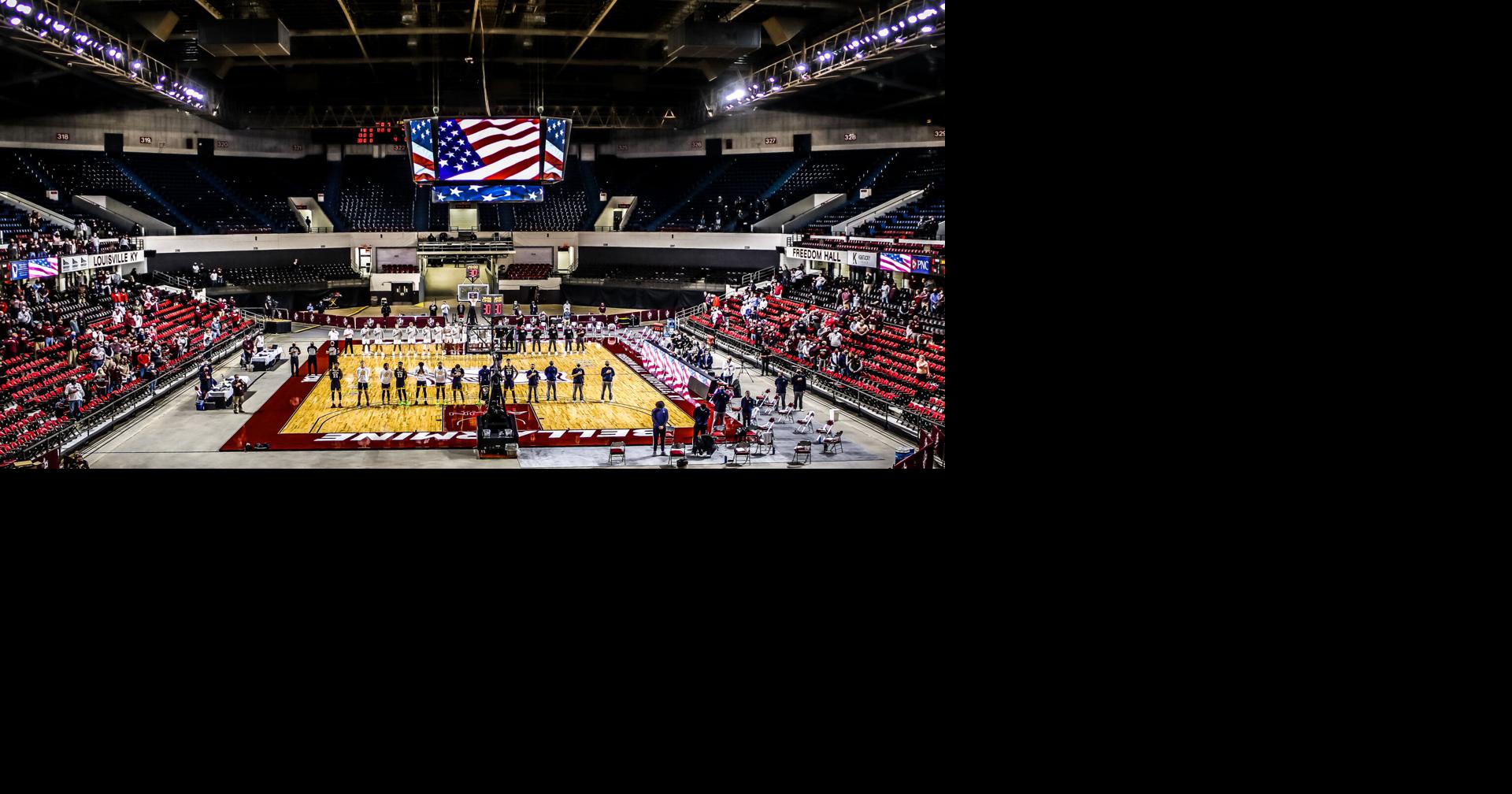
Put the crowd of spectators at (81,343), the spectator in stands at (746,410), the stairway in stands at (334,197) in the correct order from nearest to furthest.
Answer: the crowd of spectators at (81,343)
the spectator in stands at (746,410)
the stairway in stands at (334,197)

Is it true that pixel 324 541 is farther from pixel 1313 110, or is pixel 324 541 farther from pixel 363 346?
pixel 363 346

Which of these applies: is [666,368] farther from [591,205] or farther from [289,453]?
[591,205]

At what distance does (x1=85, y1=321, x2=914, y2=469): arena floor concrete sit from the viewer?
51.2ft

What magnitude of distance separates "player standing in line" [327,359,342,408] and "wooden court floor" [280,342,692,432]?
169 millimetres

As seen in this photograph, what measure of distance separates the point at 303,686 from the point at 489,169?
95.4ft

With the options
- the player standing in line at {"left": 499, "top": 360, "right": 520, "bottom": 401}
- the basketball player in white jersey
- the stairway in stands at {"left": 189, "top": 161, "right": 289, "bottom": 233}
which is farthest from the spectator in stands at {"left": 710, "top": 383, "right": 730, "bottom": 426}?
the stairway in stands at {"left": 189, "top": 161, "right": 289, "bottom": 233}

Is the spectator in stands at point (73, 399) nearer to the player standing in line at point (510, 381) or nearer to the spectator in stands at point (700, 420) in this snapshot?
the player standing in line at point (510, 381)

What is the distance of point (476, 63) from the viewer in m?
34.6

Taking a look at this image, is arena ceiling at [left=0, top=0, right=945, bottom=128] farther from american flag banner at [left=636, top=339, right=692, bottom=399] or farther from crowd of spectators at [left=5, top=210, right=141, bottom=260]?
american flag banner at [left=636, top=339, right=692, bottom=399]

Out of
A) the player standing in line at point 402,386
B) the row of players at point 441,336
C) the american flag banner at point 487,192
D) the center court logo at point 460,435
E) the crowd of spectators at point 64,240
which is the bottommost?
the center court logo at point 460,435

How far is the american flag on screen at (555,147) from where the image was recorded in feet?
99.1

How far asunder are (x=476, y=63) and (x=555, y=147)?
664cm

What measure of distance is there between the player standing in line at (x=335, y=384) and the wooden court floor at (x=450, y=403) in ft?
0.55

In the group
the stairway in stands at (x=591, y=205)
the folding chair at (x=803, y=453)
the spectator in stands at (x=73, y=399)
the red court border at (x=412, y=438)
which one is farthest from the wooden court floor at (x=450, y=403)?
the stairway in stands at (x=591, y=205)
